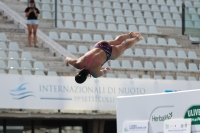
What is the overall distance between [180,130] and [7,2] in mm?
15493

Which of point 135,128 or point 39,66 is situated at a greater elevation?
point 39,66

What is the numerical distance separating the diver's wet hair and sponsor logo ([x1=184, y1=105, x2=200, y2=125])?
6.95 feet

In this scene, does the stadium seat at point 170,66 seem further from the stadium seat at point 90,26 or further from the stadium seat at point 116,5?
the stadium seat at point 116,5

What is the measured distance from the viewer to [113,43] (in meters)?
9.96

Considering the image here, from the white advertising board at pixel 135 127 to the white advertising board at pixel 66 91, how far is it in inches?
299

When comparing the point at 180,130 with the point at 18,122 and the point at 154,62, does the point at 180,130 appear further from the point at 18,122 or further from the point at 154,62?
the point at 154,62

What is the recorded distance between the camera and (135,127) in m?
7.76

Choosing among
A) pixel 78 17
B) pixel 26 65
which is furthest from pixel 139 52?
pixel 26 65

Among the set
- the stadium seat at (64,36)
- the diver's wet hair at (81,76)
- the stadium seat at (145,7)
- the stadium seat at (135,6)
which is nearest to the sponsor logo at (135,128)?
the diver's wet hair at (81,76)

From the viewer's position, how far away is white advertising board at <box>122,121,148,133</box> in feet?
25.3

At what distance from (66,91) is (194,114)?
8971mm

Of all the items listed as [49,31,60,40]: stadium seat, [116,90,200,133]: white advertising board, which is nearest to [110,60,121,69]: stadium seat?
[49,31,60,40]: stadium seat

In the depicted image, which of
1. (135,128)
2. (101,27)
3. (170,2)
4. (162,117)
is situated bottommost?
(135,128)

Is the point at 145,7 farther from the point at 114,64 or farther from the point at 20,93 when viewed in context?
the point at 20,93
